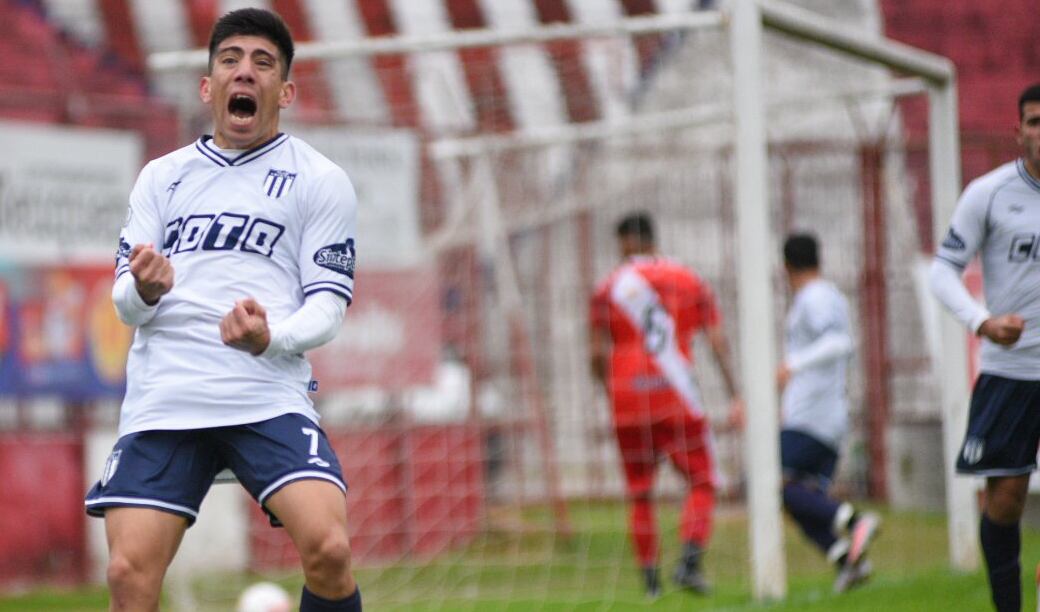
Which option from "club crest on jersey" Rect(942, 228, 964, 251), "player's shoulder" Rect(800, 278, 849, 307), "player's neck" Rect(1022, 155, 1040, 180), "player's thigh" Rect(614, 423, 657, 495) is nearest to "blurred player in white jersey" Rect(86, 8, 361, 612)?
"club crest on jersey" Rect(942, 228, 964, 251)

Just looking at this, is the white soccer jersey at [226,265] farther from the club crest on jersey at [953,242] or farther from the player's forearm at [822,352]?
the player's forearm at [822,352]

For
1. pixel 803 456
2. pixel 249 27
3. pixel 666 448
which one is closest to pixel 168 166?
pixel 249 27

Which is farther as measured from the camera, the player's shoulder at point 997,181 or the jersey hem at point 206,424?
the player's shoulder at point 997,181

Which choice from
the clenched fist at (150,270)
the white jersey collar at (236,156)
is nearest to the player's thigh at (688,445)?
the white jersey collar at (236,156)

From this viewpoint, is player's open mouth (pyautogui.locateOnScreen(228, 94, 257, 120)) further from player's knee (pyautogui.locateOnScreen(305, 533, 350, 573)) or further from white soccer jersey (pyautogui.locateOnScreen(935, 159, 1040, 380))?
white soccer jersey (pyautogui.locateOnScreen(935, 159, 1040, 380))

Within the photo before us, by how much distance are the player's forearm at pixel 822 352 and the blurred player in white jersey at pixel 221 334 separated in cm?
475

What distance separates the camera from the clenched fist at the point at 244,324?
4105mm

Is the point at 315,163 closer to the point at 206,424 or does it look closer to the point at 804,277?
the point at 206,424

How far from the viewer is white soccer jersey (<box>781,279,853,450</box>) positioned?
8.90 meters

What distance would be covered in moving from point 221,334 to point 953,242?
2952 millimetres

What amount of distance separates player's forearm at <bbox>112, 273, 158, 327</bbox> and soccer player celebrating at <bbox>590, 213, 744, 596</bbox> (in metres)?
4.93

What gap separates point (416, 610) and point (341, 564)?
15.2 ft

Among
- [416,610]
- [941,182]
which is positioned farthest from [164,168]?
[941,182]

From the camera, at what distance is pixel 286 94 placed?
4633 millimetres
